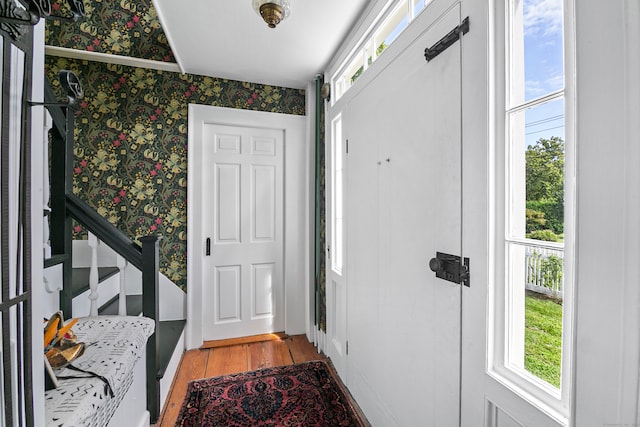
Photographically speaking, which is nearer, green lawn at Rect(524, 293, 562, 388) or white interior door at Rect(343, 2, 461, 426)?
green lawn at Rect(524, 293, 562, 388)

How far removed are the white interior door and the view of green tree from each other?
8.3 inches

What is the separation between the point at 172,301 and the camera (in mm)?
2447

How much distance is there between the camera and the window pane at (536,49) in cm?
72

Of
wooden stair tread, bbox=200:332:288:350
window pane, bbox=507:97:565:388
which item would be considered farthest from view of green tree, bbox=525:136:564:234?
wooden stair tread, bbox=200:332:288:350

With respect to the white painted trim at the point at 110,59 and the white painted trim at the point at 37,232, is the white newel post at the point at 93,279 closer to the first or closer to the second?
the white painted trim at the point at 37,232

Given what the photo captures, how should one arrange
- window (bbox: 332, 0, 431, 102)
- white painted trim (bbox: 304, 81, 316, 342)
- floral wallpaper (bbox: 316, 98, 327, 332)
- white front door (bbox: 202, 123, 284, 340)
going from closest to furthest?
window (bbox: 332, 0, 431, 102) < floral wallpaper (bbox: 316, 98, 327, 332) < white front door (bbox: 202, 123, 284, 340) < white painted trim (bbox: 304, 81, 316, 342)

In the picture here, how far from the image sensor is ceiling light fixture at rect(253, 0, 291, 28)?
1396 mm

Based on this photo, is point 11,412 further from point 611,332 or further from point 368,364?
point 368,364

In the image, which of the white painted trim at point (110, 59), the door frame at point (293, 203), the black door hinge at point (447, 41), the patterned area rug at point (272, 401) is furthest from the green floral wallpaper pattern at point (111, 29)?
the patterned area rug at point (272, 401)

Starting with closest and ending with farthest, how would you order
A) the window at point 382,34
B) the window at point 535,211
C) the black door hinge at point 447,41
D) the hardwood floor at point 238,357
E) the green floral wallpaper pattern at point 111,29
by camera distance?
the window at point 535,211 < the black door hinge at point 447,41 < the window at point 382,34 < the hardwood floor at point 238,357 < the green floral wallpaper pattern at point 111,29

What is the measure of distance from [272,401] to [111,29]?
306cm

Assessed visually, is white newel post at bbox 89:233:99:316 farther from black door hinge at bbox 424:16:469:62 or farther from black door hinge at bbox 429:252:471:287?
black door hinge at bbox 424:16:469:62

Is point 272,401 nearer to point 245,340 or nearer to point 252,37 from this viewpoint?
point 245,340

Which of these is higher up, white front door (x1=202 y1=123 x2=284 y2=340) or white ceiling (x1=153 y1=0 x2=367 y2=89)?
white ceiling (x1=153 y1=0 x2=367 y2=89)
